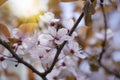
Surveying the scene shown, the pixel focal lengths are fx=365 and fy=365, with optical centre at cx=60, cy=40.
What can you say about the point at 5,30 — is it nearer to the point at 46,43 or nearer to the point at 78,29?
the point at 46,43

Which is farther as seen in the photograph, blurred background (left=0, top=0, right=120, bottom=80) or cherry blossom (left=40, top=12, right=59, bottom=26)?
blurred background (left=0, top=0, right=120, bottom=80)

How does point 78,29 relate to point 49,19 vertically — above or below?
below

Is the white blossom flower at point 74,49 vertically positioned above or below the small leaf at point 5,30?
below

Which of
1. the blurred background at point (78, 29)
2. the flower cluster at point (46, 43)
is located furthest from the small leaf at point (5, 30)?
the blurred background at point (78, 29)

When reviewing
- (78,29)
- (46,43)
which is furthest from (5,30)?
(78,29)

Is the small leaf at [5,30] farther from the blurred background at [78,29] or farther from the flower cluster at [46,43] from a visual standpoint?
the blurred background at [78,29]

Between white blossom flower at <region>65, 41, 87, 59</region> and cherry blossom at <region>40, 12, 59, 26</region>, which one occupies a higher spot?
cherry blossom at <region>40, 12, 59, 26</region>

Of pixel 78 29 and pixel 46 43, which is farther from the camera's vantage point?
pixel 78 29

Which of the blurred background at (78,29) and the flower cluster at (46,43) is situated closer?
the flower cluster at (46,43)

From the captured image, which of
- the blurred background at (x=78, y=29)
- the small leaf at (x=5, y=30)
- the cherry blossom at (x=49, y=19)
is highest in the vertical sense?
the cherry blossom at (x=49, y=19)

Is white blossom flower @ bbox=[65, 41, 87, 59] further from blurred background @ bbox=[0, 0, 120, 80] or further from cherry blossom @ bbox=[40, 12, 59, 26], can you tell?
blurred background @ bbox=[0, 0, 120, 80]

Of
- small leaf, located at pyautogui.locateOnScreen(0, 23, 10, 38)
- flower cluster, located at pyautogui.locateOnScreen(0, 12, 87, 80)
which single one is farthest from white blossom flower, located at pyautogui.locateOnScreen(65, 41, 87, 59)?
small leaf, located at pyautogui.locateOnScreen(0, 23, 10, 38)

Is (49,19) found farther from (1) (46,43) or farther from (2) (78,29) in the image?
(2) (78,29)

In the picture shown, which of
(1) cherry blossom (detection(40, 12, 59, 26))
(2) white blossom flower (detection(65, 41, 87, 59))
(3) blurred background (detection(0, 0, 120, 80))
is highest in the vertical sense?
(1) cherry blossom (detection(40, 12, 59, 26))
